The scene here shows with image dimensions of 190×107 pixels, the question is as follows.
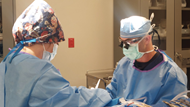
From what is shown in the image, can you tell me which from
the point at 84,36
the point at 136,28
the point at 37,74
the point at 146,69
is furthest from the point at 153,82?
the point at 84,36

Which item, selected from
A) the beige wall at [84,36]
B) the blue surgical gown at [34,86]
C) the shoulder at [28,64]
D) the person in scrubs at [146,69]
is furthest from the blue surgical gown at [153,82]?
the beige wall at [84,36]

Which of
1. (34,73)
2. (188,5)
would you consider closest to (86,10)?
(188,5)

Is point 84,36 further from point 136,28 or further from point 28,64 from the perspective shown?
point 28,64

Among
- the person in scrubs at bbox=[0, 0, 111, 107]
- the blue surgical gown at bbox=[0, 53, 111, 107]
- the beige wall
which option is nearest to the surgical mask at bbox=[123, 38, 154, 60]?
the person in scrubs at bbox=[0, 0, 111, 107]

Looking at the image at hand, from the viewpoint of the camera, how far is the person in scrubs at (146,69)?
4.07ft

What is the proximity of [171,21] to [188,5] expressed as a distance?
29 cm

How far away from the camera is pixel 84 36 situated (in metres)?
2.64

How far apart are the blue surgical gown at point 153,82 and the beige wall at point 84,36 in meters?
1.19

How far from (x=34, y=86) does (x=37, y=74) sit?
0.06m

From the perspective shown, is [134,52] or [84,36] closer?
[134,52]

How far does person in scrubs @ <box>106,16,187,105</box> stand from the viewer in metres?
1.24

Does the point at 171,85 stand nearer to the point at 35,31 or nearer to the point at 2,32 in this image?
the point at 35,31

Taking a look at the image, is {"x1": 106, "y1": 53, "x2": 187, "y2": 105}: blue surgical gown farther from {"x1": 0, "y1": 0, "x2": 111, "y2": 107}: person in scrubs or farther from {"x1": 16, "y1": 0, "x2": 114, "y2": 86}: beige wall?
{"x1": 16, "y1": 0, "x2": 114, "y2": 86}: beige wall

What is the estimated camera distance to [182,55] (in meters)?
2.28
